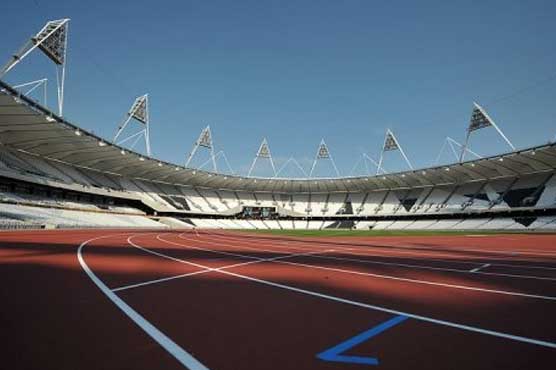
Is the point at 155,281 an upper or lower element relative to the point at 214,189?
lower

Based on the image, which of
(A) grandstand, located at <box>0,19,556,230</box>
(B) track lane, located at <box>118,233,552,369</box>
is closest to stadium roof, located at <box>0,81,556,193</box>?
(A) grandstand, located at <box>0,19,556,230</box>

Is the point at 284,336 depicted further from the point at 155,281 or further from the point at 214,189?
the point at 214,189

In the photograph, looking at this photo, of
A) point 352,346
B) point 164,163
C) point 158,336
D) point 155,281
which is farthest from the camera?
point 164,163

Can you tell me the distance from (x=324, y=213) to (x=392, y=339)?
2947 inches

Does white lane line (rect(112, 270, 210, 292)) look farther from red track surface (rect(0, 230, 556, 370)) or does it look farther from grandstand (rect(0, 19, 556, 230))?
grandstand (rect(0, 19, 556, 230))

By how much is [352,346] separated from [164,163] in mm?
56987

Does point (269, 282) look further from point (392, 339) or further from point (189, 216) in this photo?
point (189, 216)

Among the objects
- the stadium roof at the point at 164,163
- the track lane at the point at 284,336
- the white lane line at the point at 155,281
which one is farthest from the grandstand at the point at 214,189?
the track lane at the point at 284,336

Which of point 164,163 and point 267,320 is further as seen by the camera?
point 164,163

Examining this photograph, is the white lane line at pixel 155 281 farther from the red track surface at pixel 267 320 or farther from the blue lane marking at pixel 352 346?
the blue lane marking at pixel 352 346

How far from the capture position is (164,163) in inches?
2205

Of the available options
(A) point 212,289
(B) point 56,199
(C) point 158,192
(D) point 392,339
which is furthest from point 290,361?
(C) point 158,192

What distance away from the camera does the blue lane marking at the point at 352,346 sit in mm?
2660

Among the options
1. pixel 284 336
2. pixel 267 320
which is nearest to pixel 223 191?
pixel 267 320
